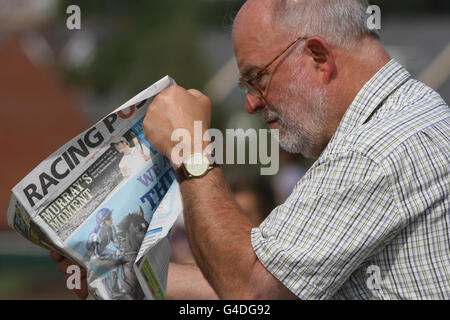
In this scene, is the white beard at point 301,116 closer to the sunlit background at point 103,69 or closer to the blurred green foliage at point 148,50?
the sunlit background at point 103,69

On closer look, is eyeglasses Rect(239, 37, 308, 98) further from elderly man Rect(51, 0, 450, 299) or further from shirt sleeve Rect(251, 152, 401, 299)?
shirt sleeve Rect(251, 152, 401, 299)

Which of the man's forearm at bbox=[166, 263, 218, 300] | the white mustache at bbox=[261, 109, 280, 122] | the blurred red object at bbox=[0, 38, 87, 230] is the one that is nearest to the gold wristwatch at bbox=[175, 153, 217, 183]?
the white mustache at bbox=[261, 109, 280, 122]

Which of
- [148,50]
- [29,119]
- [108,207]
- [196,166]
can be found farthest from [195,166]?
[29,119]

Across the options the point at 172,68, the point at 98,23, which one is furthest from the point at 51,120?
the point at 98,23

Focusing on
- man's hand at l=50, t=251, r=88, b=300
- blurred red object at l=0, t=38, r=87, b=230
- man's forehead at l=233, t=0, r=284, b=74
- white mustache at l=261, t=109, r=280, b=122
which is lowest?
blurred red object at l=0, t=38, r=87, b=230

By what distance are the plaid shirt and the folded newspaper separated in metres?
0.49

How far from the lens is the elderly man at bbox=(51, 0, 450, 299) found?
172cm

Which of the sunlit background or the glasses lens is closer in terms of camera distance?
the glasses lens

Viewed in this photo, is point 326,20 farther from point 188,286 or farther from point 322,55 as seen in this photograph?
point 188,286

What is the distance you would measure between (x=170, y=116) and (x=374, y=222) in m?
0.76

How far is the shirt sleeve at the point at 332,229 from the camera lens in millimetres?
1707

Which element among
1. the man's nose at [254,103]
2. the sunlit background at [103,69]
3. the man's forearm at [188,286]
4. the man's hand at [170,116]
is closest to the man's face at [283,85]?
the man's nose at [254,103]

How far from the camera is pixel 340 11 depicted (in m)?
2.08

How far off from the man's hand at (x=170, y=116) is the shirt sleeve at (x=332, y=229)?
1.58 feet
